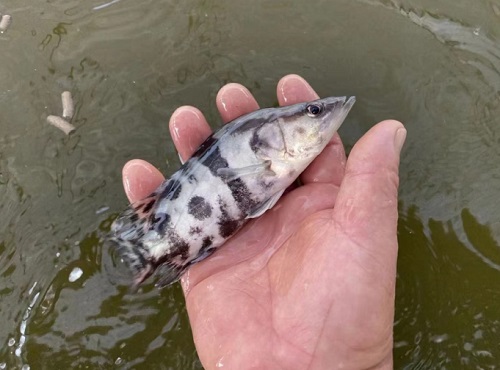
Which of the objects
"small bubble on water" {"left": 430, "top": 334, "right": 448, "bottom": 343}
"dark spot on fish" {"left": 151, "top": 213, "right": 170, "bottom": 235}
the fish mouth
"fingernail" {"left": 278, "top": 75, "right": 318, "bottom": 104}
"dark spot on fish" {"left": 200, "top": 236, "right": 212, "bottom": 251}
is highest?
Result: the fish mouth

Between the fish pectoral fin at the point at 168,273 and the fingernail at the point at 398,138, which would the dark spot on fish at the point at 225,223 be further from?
the fingernail at the point at 398,138

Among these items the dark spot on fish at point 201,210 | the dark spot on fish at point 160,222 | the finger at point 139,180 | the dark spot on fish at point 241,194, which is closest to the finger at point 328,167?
the dark spot on fish at point 241,194

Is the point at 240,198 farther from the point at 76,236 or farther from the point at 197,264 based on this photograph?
the point at 76,236

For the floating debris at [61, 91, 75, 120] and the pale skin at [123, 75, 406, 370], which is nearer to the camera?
the pale skin at [123, 75, 406, 370]

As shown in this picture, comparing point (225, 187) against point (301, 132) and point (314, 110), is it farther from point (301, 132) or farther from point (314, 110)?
point (314, 110)

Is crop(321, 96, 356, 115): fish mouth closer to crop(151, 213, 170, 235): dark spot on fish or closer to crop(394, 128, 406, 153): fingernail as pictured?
crop(394, 128, 406, 153): fingernail

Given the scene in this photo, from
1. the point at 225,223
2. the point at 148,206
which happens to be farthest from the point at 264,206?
the point at 148,206

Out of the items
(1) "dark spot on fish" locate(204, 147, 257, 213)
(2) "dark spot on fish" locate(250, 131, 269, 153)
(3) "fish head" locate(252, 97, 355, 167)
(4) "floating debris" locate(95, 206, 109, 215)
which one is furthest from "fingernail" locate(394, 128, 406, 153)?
(4) "floating debris" locate(95, 206, 109, 215)
